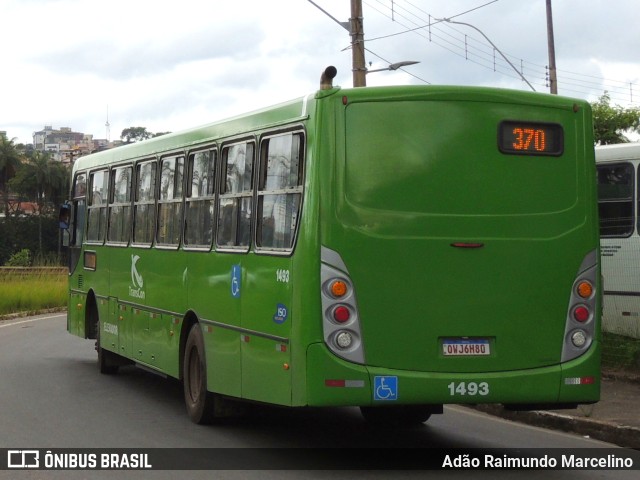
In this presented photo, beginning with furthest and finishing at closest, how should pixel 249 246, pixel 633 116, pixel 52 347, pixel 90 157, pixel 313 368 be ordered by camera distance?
pixel 633 116 < pixel 52 347 < pixel 90 157 < pixel 249 246 < pixel 313 368

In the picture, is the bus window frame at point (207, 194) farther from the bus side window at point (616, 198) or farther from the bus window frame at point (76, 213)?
the bus side window at point (616, 198)

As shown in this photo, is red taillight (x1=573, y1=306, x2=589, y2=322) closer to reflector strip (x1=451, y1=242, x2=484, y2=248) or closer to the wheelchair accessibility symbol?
reflector strip (x1=451, y1=242, x2=484, y2=248)

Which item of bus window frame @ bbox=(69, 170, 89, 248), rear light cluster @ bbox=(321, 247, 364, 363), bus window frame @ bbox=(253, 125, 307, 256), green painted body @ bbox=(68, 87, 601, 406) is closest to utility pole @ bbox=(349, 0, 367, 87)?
bus window frame @ bbox=(69, 170, 89, 248)

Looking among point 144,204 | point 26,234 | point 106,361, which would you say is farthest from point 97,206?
point 26,234

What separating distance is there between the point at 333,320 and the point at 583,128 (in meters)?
2.65

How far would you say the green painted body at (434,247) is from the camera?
977 centimetres

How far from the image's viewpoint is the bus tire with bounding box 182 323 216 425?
12.4m

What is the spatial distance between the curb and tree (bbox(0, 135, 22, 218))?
128 metres

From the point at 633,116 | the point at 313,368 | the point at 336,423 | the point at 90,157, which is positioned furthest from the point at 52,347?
the point at 633,116

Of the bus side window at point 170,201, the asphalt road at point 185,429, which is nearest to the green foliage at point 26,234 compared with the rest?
the asphalt road at point 185,429

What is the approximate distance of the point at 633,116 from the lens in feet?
181

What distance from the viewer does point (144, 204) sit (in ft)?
50.2

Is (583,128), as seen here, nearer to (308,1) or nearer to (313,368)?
(313,368)

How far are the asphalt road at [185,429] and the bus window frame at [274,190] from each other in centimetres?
176
